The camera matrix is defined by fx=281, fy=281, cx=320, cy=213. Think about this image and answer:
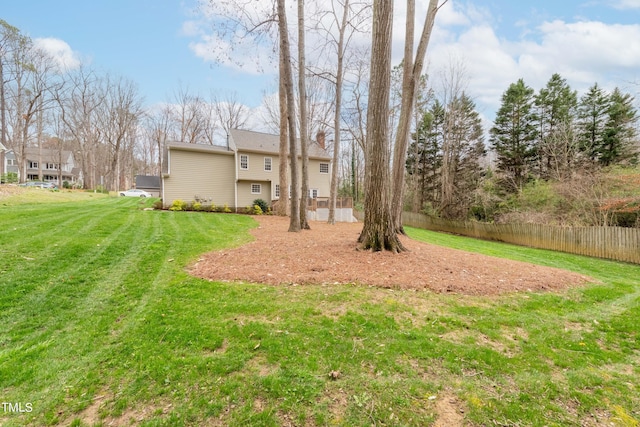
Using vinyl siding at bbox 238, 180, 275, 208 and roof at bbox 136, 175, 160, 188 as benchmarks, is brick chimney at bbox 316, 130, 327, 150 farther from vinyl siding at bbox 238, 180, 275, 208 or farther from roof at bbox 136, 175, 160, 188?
roof at bbox 136, 175, 160, 188

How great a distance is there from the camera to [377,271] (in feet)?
15.0

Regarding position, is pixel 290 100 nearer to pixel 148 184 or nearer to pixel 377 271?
pixel 377 271

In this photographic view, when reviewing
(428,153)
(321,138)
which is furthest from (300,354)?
(428,153)

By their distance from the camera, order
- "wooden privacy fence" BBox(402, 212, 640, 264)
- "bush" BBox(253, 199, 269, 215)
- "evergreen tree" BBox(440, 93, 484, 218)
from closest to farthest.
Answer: "wooden privacy fence" BBox(402, 212, 640, 264), "bush" BBox(253, 199, 269, 215), "evergreen tree" BBox(440, 93, 484, 218)

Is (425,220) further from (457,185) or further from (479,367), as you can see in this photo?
(479,367)

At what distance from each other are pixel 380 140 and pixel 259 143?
16.6 m

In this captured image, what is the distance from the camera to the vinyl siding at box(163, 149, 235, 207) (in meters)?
17.8

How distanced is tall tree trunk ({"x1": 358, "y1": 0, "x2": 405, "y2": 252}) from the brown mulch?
17.2 inches

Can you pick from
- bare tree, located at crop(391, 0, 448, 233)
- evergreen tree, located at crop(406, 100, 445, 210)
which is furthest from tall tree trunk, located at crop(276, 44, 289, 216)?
evergreen tree, located at crop(406, 100, 445, 210)

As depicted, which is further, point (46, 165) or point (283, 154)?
point (46, 165)

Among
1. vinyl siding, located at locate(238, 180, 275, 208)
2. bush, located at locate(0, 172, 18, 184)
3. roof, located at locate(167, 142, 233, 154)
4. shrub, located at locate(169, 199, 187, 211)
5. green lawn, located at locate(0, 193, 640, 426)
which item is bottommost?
green lawn, located at locate(0, 193, 640, 426)

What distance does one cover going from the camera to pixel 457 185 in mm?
23969

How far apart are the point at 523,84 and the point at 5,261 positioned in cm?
3012

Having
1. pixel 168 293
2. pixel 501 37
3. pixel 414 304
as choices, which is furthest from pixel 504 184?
pixel 168 293
